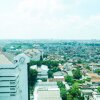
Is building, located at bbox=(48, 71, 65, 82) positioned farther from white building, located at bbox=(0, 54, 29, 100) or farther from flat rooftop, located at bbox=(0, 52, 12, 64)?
white building, located at bbox=(0, 54, 29, 100)

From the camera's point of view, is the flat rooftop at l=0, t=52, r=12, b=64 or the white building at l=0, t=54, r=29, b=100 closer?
the white building at l=0, t=54, r=29, b=100

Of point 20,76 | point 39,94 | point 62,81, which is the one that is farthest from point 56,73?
point 20,76

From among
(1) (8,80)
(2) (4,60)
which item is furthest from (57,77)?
(1) (8,80)

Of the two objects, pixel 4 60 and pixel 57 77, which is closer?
pixel 4 60

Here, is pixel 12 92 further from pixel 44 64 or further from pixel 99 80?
pixel 44 64

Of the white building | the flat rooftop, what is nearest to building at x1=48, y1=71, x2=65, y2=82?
the flat rooftop

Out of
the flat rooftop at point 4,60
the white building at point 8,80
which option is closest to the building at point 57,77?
the flat rooftop at point 4,60

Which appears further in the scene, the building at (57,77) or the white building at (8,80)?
the building at (57,77)

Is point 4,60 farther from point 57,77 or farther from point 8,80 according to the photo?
point 57,77

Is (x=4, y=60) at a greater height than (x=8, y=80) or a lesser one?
greater

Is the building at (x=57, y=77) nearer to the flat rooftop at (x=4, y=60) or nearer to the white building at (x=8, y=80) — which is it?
the flat rooftop at (x=4, y=60)

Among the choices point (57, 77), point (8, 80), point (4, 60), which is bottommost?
point (57, 77)

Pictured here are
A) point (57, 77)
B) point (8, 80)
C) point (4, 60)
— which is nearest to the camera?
point (8, 80)
